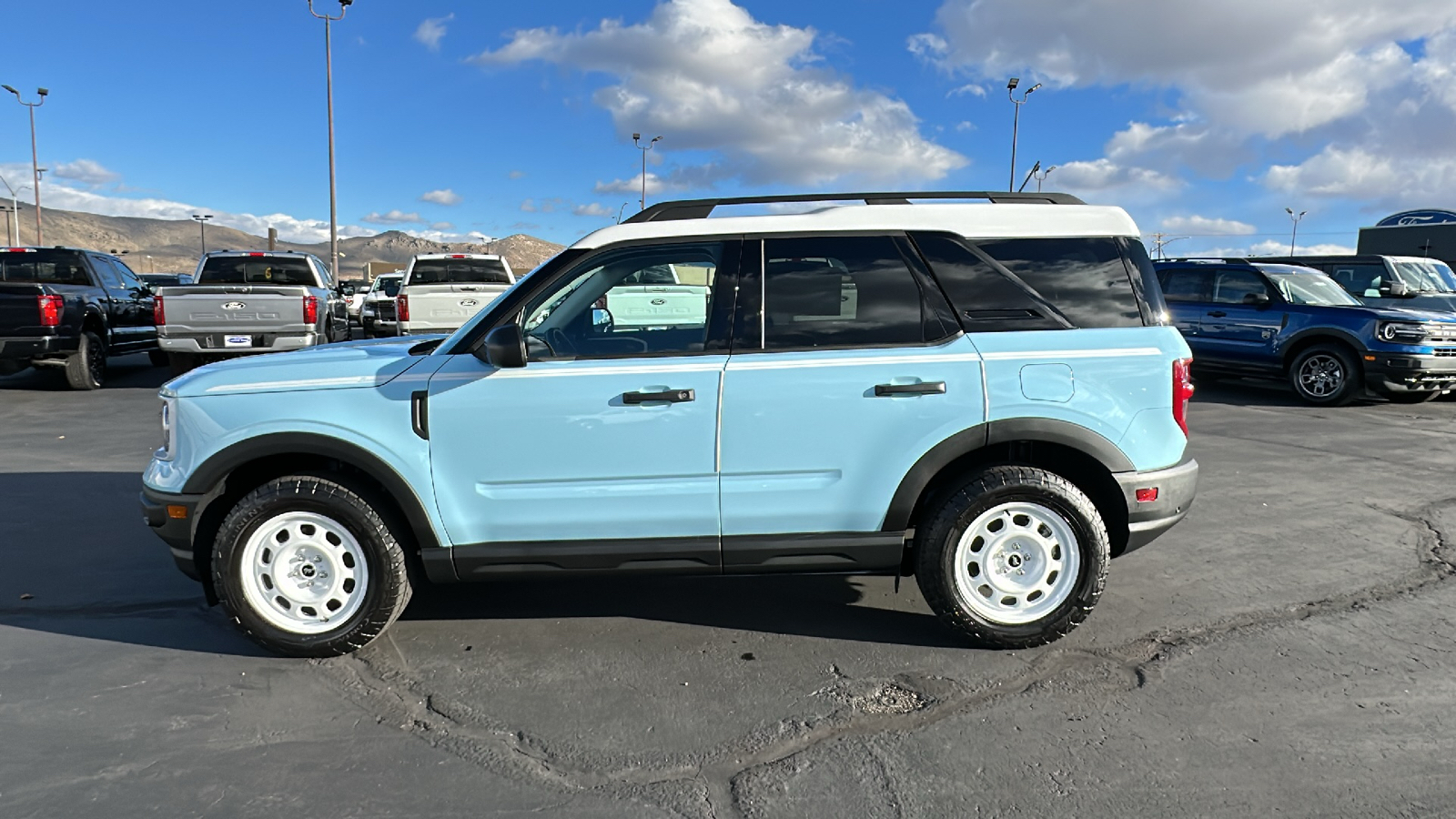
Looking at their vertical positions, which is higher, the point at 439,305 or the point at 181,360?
the point at 439,305

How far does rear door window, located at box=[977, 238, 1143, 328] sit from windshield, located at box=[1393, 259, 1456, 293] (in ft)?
45.6

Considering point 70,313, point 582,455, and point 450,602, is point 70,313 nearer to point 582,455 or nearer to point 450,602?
point 450,602

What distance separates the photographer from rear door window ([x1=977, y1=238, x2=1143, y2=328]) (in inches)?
153

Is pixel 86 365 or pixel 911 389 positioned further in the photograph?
pixel 86 365

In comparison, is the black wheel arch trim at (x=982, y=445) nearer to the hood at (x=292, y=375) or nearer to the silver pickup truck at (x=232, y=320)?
the hood at (x=292, y=375)

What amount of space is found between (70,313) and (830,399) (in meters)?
12.0

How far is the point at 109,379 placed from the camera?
546 inches

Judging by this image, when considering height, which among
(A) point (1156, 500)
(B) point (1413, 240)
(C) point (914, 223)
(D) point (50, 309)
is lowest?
(A) point (1156, 500)

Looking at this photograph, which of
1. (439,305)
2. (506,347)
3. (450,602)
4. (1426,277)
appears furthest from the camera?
(1426,277)

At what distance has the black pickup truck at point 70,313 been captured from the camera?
11.3 m

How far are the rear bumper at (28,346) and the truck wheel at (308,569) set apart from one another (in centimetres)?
Result: 1008

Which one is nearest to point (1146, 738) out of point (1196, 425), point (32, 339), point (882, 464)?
point (882, 464)

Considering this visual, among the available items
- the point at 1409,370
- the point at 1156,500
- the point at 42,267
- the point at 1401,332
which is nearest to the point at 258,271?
the point at 42,267

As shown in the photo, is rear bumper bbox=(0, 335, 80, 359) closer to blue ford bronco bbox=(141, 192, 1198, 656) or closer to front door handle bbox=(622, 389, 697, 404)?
blue ford bronco bbox=(141, 192, 1198, 656)
